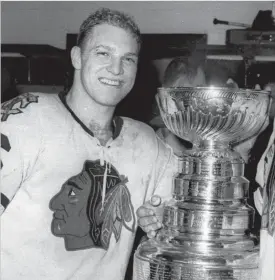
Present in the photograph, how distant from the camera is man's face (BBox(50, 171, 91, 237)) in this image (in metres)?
0.60

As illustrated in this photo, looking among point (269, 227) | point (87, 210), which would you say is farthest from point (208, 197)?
point (87, 210)

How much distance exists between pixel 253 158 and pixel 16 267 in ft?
1.23

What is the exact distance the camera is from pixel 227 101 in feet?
1.52

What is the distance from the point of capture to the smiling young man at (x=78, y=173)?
23.5 inches

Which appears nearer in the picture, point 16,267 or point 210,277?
point 210,277

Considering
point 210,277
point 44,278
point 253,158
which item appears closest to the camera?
point 210,277

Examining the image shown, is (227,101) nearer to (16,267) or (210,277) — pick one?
(210,277)

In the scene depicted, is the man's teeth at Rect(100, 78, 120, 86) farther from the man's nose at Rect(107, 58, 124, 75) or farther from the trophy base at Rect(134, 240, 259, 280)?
the trophy base at Rect(134, 240, 259, 280)

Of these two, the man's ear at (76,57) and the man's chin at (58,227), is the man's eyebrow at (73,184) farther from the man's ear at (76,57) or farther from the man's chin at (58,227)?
the man's ear at (76,57)

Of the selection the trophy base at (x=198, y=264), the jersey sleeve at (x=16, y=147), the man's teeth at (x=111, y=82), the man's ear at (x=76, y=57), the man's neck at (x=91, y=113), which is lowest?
the trophy base at (x=198, y=264)

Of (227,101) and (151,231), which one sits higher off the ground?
(227,101)

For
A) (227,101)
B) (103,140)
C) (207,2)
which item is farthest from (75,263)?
(207,2)

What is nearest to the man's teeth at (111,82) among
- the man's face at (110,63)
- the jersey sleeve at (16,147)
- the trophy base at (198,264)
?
the man's face at (110,63)

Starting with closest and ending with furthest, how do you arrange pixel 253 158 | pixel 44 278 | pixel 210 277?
1. pixel 210 277
2. pixel 44 278
3. pixel 253 158
